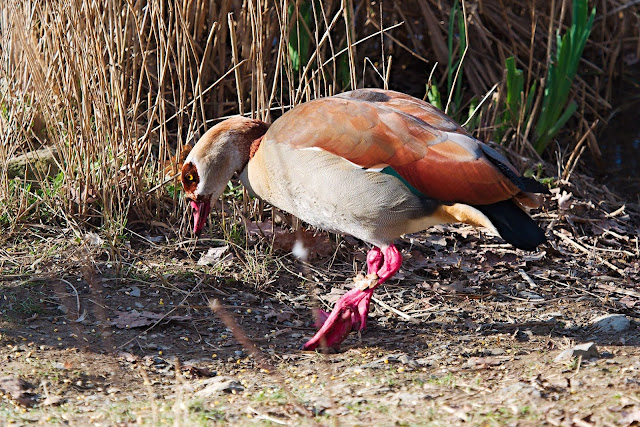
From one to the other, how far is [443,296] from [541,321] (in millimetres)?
535

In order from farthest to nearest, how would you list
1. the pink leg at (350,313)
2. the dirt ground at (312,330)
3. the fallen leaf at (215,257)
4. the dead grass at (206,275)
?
the fallen leaf at (215,257), the pink leg at (350,313), the dead grass at (206,275), the dirt ground at (312,330)

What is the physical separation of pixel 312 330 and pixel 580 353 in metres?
1.22

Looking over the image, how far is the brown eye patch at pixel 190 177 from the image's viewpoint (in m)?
3.91

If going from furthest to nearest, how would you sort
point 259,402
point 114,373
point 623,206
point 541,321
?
point 623,206, point 541,321, point 114,373, point 259,402

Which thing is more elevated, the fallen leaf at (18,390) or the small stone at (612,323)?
the fallen leaf at (18,390)

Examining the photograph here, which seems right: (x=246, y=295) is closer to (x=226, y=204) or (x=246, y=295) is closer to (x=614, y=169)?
(x=226, y=204)

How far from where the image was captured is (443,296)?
4.23 metres

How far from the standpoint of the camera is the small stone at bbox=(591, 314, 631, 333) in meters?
3.73

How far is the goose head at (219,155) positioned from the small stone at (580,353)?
1.62 m

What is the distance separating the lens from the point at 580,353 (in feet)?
10.8

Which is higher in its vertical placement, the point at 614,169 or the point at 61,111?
the point at 61,111

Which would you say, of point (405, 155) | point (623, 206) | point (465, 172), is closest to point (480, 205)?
point (465, 172)

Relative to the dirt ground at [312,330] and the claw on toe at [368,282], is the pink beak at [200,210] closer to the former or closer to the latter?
the dirt ground at [312,330]

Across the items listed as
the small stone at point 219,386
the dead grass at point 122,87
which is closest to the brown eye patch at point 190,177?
the dead grass at point 122,87
